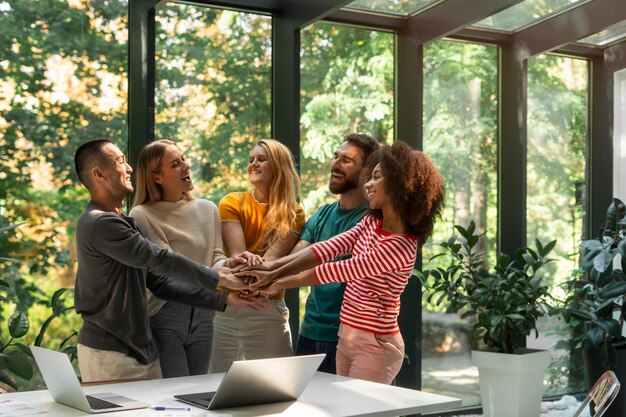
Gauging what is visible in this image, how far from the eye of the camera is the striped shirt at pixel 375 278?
346cm

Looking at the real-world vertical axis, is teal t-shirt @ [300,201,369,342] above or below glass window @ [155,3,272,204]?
below

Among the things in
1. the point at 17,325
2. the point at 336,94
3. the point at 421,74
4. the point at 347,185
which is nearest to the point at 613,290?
the point at 421,74

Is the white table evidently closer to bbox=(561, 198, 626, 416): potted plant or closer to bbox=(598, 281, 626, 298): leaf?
bbox=(561, 198, 626, 416): potted plant

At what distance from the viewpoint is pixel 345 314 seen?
355 centimetres

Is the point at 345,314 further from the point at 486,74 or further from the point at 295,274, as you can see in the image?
the point at 486,74

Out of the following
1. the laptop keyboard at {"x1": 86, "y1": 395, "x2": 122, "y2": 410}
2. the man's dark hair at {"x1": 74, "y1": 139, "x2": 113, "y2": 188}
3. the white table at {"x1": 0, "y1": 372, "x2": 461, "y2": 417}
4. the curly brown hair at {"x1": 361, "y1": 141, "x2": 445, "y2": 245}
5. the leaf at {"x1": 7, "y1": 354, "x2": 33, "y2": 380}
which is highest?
the man's dark hair at {"x1": 74, "y1": 139, "x2": 113, "y2": 188}

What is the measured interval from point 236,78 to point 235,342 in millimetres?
1881

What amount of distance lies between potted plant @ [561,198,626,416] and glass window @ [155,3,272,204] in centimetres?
225

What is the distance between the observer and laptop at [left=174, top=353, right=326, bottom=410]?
8.41 ft

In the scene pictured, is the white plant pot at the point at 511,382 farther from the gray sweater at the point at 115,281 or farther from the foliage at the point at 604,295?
the gray sweater at the point at 115,281

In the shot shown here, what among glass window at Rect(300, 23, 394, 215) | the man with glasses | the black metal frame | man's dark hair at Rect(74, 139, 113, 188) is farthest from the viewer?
glass window at Rect(300, 23, 394, 215)

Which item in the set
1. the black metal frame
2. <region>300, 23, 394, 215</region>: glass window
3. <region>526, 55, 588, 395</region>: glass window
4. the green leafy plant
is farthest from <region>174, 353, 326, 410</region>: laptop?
<region>526, 55, 588, 395</region>: glass window

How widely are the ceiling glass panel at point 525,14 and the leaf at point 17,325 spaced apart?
137 inches

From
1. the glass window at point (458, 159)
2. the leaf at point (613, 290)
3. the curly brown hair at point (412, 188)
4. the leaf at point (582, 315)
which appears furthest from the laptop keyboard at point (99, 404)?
the leaf at point (613, 290)
